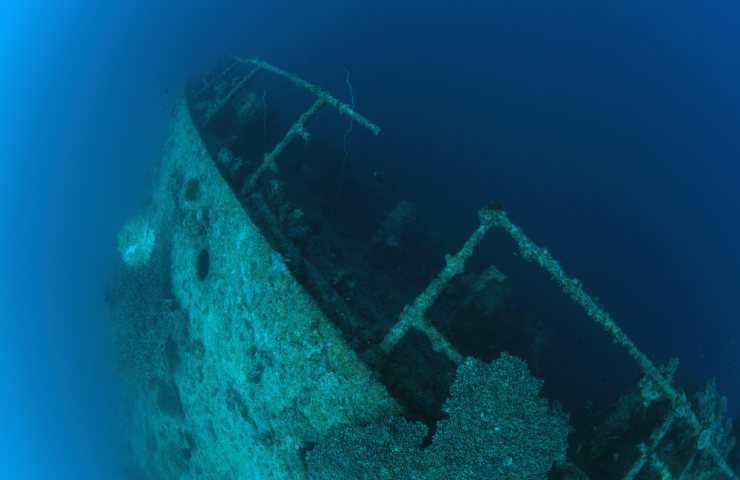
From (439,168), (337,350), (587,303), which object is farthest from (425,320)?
(439,168)

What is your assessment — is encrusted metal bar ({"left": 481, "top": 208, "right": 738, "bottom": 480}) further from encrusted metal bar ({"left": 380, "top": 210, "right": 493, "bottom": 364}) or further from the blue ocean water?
the blue ocean water

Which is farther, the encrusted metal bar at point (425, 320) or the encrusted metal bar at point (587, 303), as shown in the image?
the encrusted metal bar at point (587, 303)

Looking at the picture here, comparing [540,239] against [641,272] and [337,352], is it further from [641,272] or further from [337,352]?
[337,352]

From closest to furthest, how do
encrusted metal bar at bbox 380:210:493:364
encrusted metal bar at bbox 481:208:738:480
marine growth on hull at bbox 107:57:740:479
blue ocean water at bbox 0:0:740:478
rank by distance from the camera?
marine growth on hull at bbox 107:57:740:479, encrusted metal bar at bbox 380:210:493:364, encrusted metal bar at bbox 481:208:738:480, blue ocean water at bbox 0:0:740:478

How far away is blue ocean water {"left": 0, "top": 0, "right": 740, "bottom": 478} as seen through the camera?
11609 millimetres

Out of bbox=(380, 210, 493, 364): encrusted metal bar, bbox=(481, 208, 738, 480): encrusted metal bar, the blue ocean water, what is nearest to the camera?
bbox=(380, 210, 493, 364): encrusted metal bar

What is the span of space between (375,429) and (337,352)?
32.7 inches

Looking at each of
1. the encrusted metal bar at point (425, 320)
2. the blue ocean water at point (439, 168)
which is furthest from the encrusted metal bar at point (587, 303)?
the blue ocean water at point (439, 168)

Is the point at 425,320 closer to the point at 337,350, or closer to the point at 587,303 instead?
the point at 337,350

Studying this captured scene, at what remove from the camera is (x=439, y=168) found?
12.7 meters

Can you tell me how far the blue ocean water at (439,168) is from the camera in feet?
38.1

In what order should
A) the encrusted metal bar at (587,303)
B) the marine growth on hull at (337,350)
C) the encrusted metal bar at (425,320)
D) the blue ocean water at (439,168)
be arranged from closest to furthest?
the marine growth on hull at (337,350)
the encrusted metal bar at (425,320)
the encrusted metal bar at (587,303)
the blue ocean water at (439,168)

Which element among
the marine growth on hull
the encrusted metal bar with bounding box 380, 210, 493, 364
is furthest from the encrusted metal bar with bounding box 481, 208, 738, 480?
the encrusted metal bar with bounding box 380, 210, 493, 364

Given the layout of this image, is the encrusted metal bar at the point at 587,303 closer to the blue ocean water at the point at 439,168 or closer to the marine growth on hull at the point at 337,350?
the marine growth on hull at the point at 337,350
